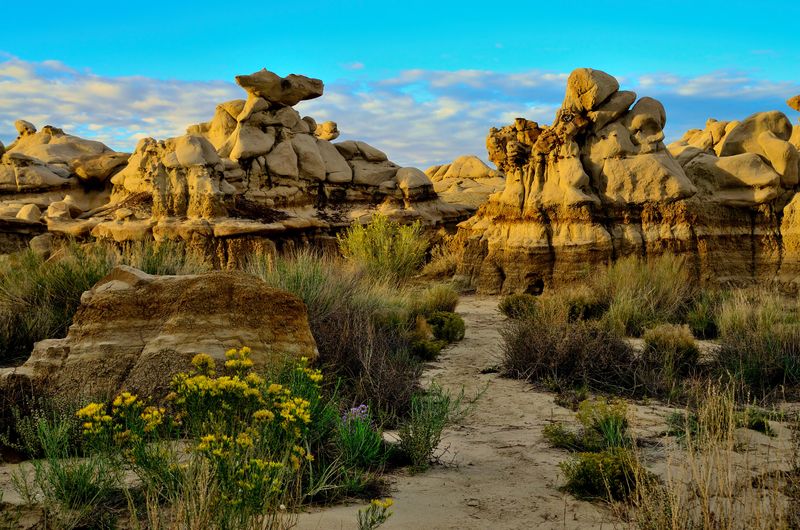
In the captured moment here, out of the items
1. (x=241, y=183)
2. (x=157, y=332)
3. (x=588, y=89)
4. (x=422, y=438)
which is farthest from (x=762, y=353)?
(x=241, y=183)

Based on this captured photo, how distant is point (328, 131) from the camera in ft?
101

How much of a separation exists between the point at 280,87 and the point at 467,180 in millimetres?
15559

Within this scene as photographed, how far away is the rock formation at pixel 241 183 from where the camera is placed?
20.6 meters

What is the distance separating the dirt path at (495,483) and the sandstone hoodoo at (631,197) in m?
9.49

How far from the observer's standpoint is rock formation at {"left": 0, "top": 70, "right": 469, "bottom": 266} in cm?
2058

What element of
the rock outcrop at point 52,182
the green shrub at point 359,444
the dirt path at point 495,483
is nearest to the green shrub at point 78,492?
the dirt path at point 495,483

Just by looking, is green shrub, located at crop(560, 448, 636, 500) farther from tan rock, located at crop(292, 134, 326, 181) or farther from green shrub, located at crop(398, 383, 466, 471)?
tan rock, located at crop(292, 134, 326, 181)

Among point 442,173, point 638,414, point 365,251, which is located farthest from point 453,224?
point 638,414

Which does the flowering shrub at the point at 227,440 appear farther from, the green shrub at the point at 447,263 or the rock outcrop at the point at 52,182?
the rock outcrop at the point at 52,182

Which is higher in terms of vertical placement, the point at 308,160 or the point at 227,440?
the point at 308,160

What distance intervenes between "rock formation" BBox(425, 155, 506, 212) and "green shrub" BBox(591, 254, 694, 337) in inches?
707

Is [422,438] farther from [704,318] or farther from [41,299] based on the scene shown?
[704,318]

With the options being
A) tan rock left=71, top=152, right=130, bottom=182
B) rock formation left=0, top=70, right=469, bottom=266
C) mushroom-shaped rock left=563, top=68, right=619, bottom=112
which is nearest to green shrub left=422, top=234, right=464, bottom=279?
rock formation left=0, top=70, right=469, bottom=266

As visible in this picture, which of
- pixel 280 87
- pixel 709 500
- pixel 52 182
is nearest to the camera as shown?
pixel 709 500
